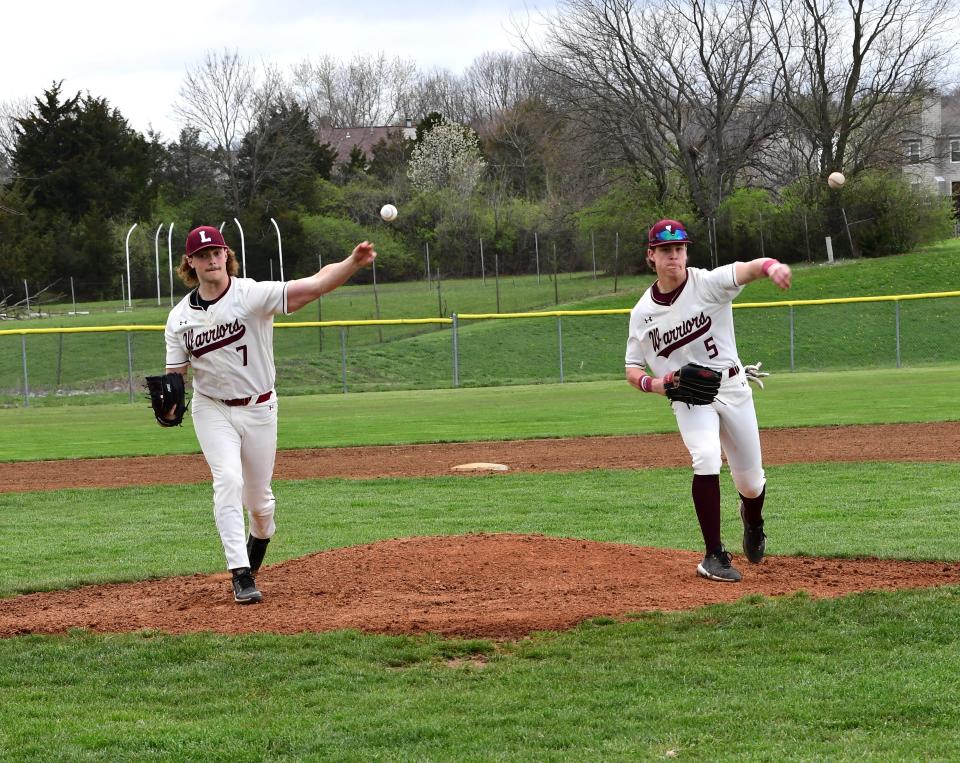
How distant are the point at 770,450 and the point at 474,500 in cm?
456

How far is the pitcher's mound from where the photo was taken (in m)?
5.58

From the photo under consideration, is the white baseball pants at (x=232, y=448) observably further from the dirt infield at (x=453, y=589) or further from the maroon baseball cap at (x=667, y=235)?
the maroon baseball cap at (x=667, y=235)

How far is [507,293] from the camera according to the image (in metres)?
43.2

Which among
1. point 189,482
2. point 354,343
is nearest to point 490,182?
point 354,343

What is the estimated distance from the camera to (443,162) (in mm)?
57875

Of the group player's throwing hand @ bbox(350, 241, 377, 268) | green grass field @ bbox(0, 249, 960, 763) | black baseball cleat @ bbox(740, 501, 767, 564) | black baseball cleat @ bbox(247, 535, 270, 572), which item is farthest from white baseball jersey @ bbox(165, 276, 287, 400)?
black baseball cleat @ bbox(740, 501, 767, 564)

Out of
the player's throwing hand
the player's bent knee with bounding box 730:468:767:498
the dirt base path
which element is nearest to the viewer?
the player's throwing hand

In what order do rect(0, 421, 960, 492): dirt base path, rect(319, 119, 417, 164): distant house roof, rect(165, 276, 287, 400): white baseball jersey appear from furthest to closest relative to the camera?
rect(319, 119, 417, 164): distant house roof → rect(0, 421, 960, 492): dirt base path → rect(165, 276, 287, 400): white baseball jersey

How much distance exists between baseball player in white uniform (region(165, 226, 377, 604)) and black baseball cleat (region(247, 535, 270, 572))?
58 cm

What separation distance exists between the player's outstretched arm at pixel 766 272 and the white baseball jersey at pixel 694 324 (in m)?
0.16

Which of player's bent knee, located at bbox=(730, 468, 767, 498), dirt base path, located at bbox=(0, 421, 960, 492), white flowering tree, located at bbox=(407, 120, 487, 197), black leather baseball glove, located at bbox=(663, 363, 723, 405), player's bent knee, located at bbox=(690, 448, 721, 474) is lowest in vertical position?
dirt base path, located at bbox=(0, 421, 960, 492)

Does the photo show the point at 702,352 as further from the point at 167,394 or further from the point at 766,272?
the point at 167,394

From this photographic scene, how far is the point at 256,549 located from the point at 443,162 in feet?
172

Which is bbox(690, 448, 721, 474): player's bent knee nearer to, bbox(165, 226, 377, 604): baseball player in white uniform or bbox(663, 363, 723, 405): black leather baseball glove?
bbox(663, 363, 723, 405): black leather baseball glove
